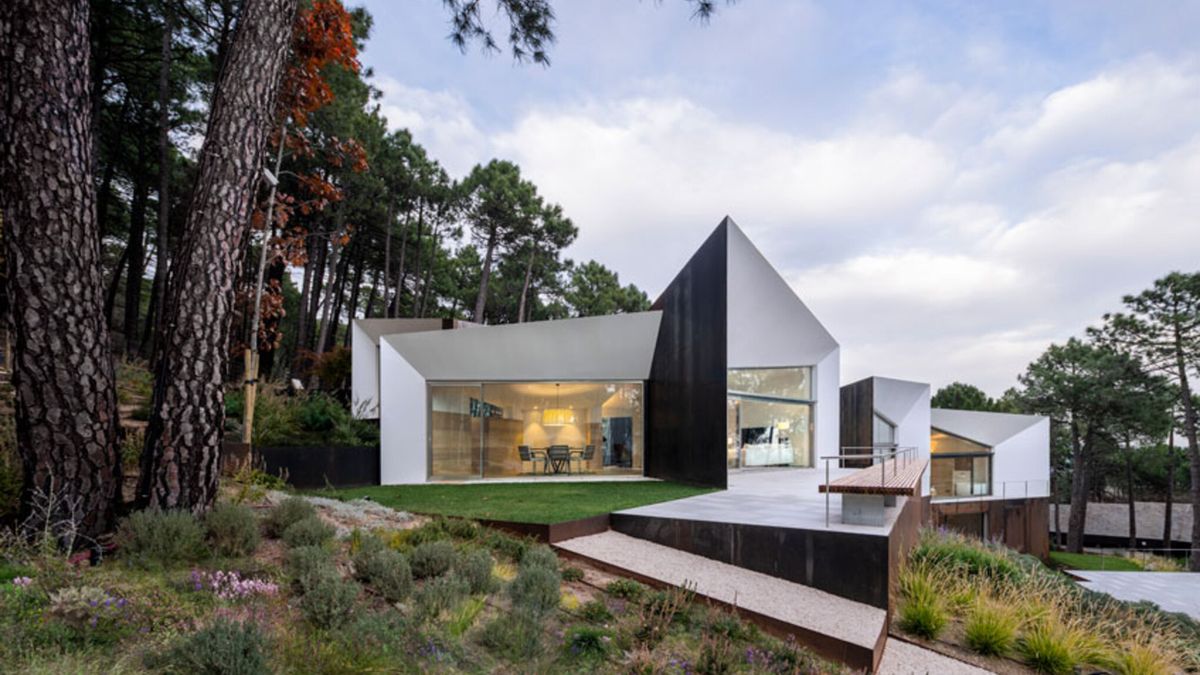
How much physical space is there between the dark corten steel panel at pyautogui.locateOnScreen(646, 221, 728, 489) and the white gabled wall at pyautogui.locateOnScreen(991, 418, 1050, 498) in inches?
577

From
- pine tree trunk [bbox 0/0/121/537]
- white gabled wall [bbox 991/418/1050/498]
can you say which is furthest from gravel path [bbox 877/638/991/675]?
white gabled wall [bbox 991/418/1050/498]

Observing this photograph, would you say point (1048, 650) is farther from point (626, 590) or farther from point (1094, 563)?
point (1094, 563)

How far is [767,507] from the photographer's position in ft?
22.9

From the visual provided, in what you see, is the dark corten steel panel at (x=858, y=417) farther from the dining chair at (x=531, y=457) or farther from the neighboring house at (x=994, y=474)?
the dining chair at (x=531, y=457)

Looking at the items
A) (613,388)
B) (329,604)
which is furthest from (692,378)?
(329,604)

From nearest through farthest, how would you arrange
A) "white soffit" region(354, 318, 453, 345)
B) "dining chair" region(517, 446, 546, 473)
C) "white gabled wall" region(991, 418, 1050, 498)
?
1. "dining chair" region(517, 446, 546, 473)
2. "white soffit" region(354, 318, 453, 345)
3. "white gabled wall" region(991, 418, 1050, 498)

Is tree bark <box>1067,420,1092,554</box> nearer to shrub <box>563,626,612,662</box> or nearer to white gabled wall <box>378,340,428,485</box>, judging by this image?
white gabled wall <box>378,340,428,485</box>

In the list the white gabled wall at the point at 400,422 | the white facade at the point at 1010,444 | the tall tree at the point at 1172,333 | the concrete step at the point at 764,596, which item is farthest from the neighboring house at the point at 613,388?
the tall tree at the point at 1172,333

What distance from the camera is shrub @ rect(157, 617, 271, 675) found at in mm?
2057

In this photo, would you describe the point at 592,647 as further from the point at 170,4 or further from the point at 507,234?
the point at 507,234

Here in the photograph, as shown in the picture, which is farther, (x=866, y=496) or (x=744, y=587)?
(x=866, y=496)

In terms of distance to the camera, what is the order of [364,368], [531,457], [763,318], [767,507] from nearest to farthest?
1. [767,507]
2. [763,318]
3. [531,457]
4. [364,368]

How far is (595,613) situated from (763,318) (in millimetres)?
9416

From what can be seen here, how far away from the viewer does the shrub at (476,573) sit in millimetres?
3787
